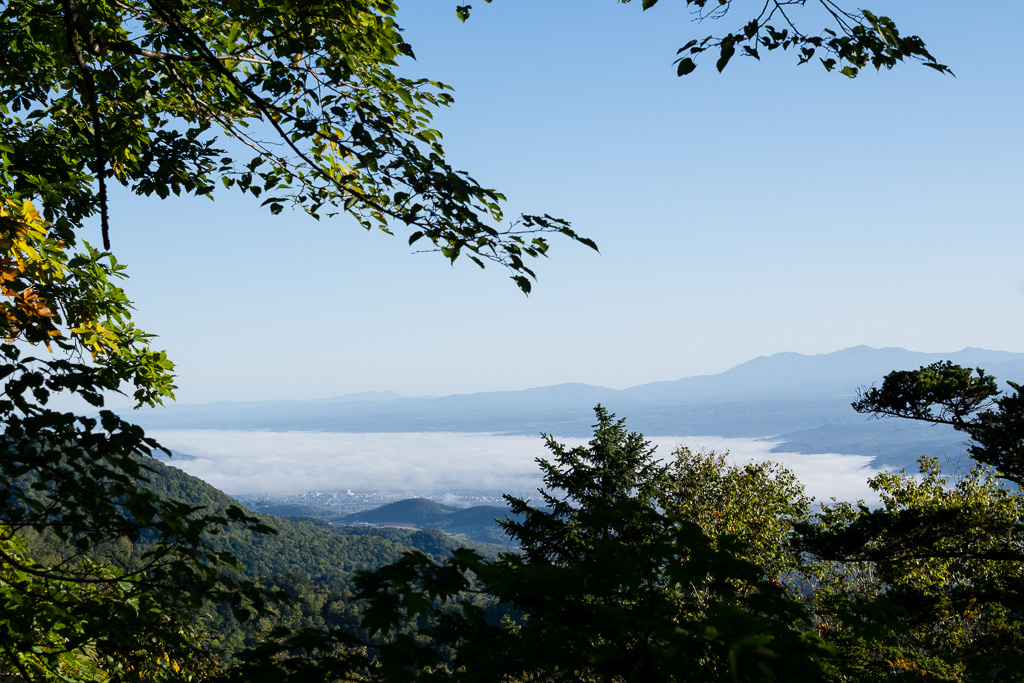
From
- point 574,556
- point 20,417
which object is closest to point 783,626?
point 20,417

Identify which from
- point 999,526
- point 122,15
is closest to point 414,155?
point 122,15

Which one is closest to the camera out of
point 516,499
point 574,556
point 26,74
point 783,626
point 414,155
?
point 783,626

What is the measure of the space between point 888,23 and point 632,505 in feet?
9.20

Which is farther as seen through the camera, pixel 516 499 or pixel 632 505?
pixel 516 499

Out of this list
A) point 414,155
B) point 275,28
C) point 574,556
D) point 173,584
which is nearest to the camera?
point 173,584

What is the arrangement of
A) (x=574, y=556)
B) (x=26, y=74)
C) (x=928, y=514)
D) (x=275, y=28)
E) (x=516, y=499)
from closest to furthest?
1. (x=275, y=28)
2. (x=26, y=74)
3. (x=928, y=514)
4. (x=574, y=556)
5. (x=516, y=499)

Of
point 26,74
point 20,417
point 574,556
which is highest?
point 26,74

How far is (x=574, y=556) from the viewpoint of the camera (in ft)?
62.1

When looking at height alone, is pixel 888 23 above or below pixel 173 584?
above

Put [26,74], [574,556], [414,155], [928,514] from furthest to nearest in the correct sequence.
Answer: [574,556] → [928,514] → [26,74] → [414,155]

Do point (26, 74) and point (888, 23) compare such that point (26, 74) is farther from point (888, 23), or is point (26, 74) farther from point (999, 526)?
point (999, 526)

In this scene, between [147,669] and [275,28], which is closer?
[275,28]

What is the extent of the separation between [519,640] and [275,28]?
150 inches

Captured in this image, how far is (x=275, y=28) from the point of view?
146 inches
